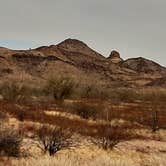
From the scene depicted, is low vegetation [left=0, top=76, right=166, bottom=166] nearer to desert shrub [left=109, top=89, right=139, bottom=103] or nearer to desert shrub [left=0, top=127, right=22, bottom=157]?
desert shrub [left=0, top=127, right=22, bottom=157]

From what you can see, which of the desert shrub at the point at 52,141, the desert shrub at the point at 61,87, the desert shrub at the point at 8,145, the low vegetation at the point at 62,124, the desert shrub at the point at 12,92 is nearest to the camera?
the desert shrub at the point at 8,145

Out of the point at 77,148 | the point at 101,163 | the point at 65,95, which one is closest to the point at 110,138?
the point at 77,148

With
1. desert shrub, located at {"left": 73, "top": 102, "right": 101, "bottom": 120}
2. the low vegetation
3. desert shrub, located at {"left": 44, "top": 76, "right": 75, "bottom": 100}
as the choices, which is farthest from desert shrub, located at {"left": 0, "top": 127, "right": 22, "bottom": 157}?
desert shrub, located at {"left": 44, "top": 76, "right": 75, "bottom": 100}

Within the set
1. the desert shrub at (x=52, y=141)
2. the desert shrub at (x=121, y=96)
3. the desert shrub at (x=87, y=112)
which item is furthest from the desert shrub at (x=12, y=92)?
the desert shrub at (x=121, y=96)

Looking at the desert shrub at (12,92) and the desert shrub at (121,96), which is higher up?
the desert shrub at (12,92)

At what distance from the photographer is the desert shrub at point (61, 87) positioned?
5525 centimetres

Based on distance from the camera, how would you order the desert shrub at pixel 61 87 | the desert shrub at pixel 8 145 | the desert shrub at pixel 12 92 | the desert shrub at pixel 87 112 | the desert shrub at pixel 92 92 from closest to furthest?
the desert shrub at pixel 8 145
the desert shrub at pixel 87 112
the desert shrub at pixel 12 92
the desert shrub at pixel 61 87
the desert shrub at pixel 92 92

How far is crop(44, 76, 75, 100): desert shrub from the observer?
55.2 metres

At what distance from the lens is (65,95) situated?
5678 cm

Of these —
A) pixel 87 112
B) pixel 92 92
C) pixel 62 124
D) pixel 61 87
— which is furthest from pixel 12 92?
pixel 92 92

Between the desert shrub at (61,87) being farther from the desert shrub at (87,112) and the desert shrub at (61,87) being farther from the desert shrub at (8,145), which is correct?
the desert shrub at (8,145)

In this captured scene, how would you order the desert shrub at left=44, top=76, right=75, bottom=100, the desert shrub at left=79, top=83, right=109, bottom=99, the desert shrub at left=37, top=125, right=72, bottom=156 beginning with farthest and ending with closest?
the desert shrub at left=79, top=83, right=109, bottom=99, the desert shrub at left=44, top=76, right=75, bottom=100, the desert shrub at left=37, top=125, right=72, bottom=156

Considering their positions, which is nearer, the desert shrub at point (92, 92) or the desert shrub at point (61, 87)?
the desert shrub at point (61, 87)

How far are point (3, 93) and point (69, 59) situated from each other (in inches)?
5836
